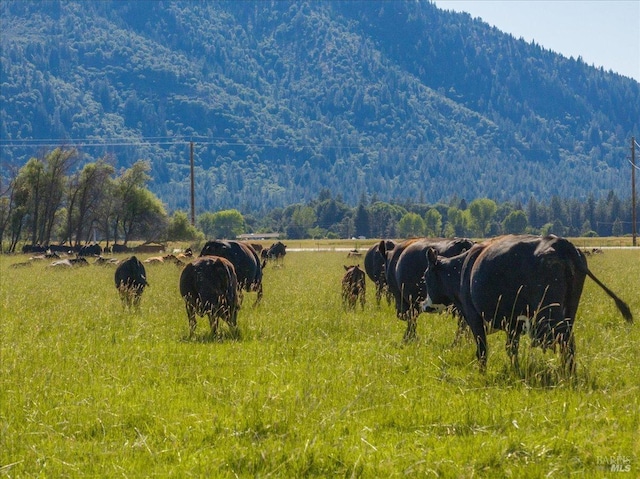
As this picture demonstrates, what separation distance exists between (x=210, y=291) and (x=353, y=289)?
5235 mm

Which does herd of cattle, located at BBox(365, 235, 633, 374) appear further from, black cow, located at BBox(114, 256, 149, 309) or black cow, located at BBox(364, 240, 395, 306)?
black cow, located at BBox(114, 256, 149, 309)

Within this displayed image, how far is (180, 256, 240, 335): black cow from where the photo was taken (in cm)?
1410

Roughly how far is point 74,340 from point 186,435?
20.4 feet

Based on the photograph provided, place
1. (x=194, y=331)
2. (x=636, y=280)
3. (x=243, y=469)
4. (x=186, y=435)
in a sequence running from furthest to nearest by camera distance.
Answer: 1. (x=636, y=280)
2. (x=194, y=331)
3. (x=186, y=435)
4. (x=243, y=469)

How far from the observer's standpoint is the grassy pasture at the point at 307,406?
658 centimetres

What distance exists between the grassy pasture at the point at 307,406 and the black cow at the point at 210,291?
57cm

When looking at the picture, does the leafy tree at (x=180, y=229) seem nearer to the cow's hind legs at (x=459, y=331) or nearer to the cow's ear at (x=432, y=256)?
the cow's hind legs at (x=459, y=331)

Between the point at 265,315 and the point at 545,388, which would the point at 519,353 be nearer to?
the point at 545,388

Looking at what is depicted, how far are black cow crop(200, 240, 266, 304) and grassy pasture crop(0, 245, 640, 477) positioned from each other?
6.34m

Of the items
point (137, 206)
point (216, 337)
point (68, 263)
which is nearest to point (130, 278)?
point (216, 337)

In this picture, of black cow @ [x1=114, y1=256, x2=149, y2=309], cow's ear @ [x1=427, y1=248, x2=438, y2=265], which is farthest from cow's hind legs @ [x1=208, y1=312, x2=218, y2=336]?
black cow @ [x1=114, y1=256, x2=149, y2=309]

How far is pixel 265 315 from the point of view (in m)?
16.0

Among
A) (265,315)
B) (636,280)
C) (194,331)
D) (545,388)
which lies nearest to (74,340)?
(194,331)

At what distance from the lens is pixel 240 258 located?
2034cm
